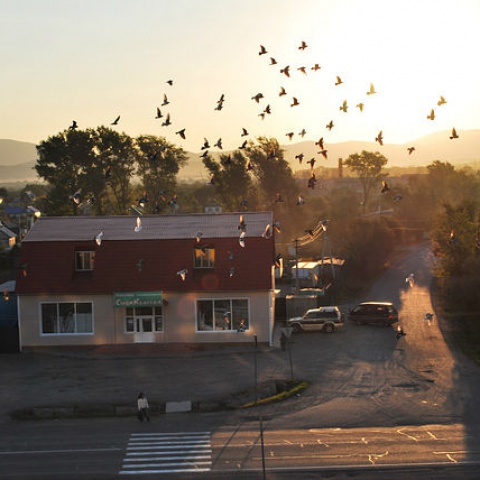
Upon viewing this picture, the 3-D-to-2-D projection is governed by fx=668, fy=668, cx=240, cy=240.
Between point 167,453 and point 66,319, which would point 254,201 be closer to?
point 66,319

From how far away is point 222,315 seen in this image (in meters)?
39.1

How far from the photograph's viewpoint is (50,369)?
35.9 m

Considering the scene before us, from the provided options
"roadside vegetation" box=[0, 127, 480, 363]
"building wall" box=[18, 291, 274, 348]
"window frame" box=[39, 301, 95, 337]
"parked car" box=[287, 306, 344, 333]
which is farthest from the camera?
"roadside vegetation" box=[0, 127, 480, 363]

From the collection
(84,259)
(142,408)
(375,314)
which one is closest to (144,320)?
(84,259)

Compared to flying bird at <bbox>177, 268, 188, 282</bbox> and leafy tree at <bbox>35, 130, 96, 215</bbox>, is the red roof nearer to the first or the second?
flying bird at <bbox>177, 268, 188, 282</bbox>

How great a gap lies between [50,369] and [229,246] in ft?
40.5

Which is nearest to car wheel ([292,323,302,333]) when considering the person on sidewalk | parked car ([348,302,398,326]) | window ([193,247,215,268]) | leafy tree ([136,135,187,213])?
parked car ([348,302,398,326])

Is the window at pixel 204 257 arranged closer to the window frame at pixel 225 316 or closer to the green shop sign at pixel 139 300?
the window frame at pixel 225 316

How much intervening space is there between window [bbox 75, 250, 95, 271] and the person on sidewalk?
16.2m

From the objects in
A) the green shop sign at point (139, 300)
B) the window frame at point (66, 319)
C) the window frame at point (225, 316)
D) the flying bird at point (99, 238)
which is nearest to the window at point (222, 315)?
the window frame at point (225, 316)

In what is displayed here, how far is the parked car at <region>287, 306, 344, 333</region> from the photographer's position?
4234cm

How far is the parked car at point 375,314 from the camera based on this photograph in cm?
4353

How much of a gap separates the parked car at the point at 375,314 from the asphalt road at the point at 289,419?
8.61 feet

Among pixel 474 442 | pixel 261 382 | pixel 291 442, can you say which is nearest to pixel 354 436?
pixel 291 442
